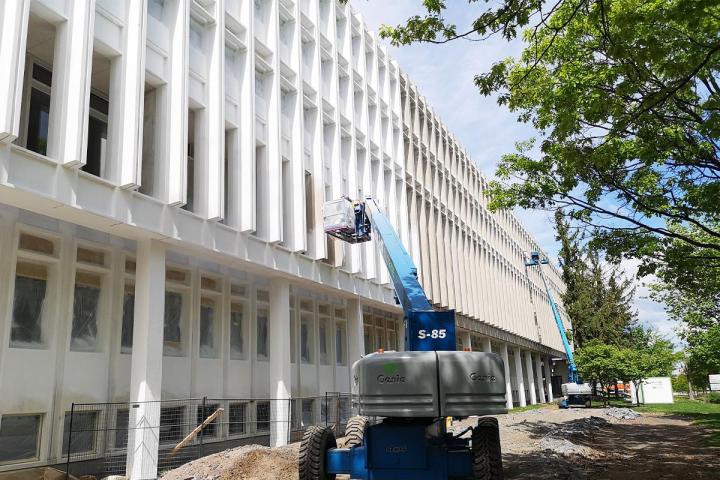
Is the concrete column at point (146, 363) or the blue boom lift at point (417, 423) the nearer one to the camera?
the blue boom lift at point (417, 423)

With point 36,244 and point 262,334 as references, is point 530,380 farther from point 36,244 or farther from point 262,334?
point 36,244

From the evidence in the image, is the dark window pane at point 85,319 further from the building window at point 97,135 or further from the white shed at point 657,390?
the white shed at point 657,390

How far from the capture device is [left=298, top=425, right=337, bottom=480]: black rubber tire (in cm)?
1024

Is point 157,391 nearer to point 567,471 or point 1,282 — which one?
point 1,282

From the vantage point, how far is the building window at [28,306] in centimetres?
1238

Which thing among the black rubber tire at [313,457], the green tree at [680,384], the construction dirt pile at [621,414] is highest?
the black rubber tire at [313,457]

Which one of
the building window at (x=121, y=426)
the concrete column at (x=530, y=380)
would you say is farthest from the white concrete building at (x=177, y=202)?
the concrete column at (x=530, y=380)

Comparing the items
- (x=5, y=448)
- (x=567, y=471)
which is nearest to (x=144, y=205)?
(x=5, y=448)

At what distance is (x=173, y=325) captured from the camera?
16281mm

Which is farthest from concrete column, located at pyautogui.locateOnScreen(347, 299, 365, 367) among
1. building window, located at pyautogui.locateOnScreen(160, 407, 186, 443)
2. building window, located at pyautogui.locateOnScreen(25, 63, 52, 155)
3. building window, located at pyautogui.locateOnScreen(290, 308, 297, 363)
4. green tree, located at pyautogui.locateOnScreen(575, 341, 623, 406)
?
green tree, located at pyautogui.locateOnScreen(575, 341, 623, 406)

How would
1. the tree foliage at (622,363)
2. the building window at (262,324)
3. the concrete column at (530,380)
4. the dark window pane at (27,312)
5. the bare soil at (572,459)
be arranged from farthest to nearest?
the concrete column at (530,380)
the tree foliage at (622,363)
the building window at (262,324)
the dark window pane at (27,312)
the bare soil at (572,459)

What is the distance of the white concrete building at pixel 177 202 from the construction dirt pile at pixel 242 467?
166 centimetres

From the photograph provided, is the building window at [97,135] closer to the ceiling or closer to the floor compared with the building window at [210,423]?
closer to the ceiling

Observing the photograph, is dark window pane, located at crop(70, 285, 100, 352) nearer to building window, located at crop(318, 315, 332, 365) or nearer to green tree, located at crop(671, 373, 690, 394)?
building window, located at crop(318, 315, 332, 365)
